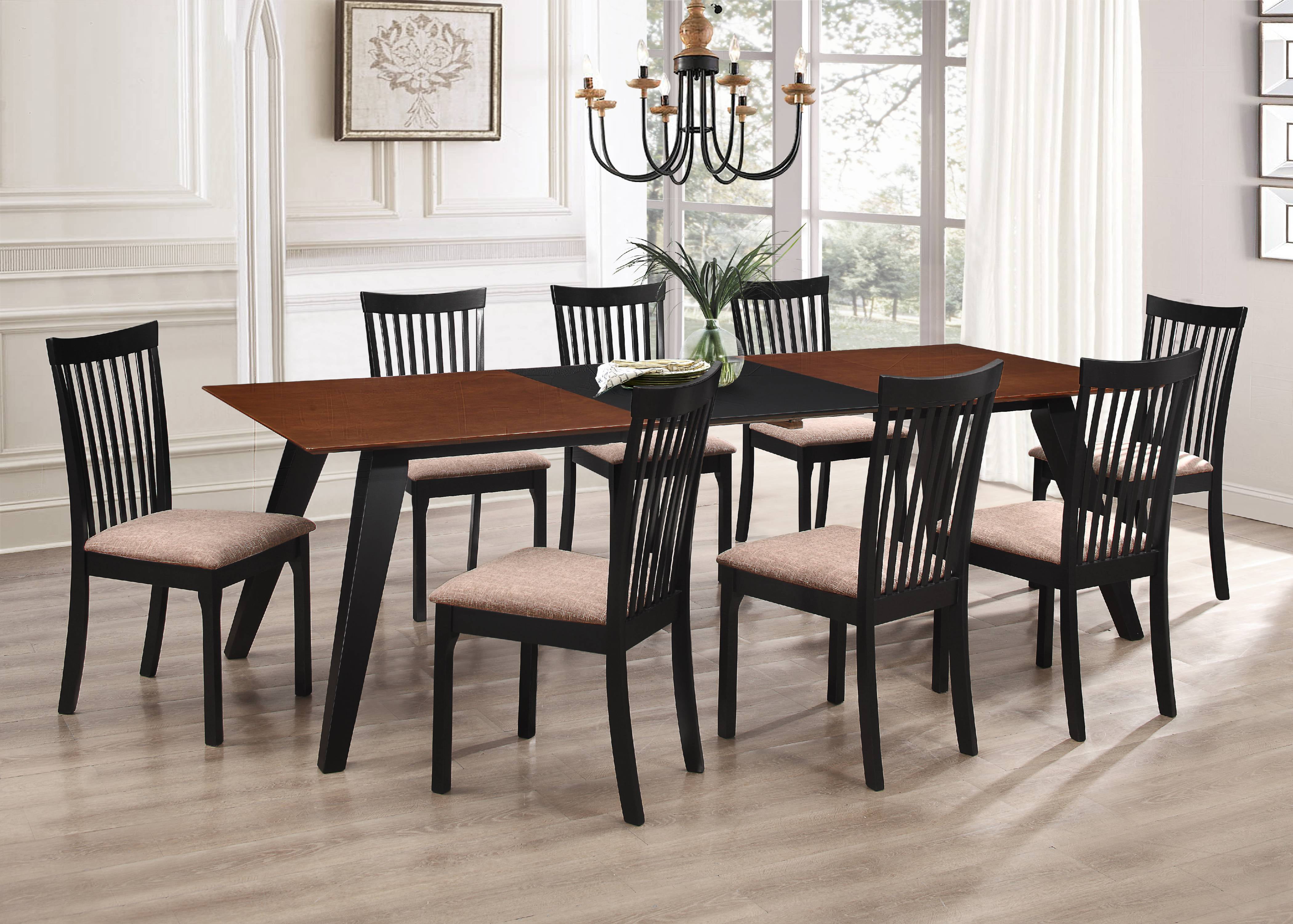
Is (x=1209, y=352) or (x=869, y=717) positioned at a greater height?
(x=1209, y=352)

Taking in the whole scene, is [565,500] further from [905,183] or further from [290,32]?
[905,183]

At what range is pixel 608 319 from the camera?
455 cm

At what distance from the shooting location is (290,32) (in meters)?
4.97

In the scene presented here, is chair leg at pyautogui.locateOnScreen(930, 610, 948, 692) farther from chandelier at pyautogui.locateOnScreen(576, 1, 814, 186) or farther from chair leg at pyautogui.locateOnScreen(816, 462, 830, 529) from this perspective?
chandelier at pyautogui.locateOnScreen(576, 1, 814, 186)

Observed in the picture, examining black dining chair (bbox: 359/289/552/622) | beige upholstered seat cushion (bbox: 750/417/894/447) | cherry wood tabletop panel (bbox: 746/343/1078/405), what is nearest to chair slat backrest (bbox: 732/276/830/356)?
cherry wood tabletop panel (bbox: 746/343/1078/405)

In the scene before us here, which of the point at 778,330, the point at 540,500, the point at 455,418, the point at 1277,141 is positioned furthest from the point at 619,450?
the point at 1277,141

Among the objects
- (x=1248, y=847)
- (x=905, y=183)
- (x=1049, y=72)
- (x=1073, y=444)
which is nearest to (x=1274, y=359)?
(x=1049, y=72)

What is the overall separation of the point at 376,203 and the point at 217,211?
0.59 metres

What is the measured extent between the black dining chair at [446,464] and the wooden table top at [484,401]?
0.21m

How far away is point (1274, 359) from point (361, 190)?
3.45 m

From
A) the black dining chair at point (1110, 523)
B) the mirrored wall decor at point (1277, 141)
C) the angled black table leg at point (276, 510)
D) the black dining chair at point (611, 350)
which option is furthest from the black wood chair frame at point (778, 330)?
the mirrored wall decor at point (1277, 141)

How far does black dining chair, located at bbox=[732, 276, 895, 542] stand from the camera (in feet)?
14.1

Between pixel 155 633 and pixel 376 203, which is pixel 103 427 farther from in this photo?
pixel 376 203

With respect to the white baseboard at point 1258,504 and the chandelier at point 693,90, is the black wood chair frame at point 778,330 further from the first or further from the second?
the white baseboard at point 1258,504
